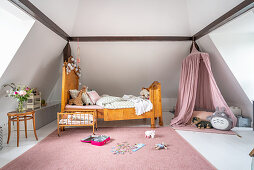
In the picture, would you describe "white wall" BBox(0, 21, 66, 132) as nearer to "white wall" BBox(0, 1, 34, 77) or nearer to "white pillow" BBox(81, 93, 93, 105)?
"white wall" BBox(0, 1, 34, 77)

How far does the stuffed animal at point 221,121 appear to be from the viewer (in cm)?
422

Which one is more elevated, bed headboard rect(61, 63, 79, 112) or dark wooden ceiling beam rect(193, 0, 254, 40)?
dark wooden ceiling beam rect(193, 0, 254, 40)

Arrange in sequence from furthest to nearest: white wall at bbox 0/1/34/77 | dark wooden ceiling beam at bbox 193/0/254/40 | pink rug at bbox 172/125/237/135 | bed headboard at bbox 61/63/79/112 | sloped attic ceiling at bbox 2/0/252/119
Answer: bed headboard at bbox 61/63/79/112 < sloped attic ceiling at bbox 2/0/252/119 < pink rug at bbox 172/125/237/135 < white wall at bbox 0/1/34/77 < dark wooden ceiling beam at bbox 193/0/254/40

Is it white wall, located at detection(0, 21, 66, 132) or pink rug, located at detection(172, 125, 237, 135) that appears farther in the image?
pink rug, located at detection(172, 125, 237, 135)

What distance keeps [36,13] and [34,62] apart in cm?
133

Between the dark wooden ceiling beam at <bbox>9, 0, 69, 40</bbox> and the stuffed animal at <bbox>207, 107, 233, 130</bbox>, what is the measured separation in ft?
14.7

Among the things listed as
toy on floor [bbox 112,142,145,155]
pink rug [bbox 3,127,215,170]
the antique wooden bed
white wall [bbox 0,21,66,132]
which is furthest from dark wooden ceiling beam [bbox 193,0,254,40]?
white wall [bbox 0,21,66,132]

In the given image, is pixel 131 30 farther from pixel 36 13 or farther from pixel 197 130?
pixel 197 130

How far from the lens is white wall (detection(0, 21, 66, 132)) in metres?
3.51

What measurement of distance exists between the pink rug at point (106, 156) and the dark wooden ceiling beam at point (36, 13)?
2.43 metres

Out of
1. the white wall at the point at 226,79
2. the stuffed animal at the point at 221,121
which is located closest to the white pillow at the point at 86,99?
the stuffed animal at the point at 221,121

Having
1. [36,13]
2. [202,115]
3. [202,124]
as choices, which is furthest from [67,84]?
[202,115]

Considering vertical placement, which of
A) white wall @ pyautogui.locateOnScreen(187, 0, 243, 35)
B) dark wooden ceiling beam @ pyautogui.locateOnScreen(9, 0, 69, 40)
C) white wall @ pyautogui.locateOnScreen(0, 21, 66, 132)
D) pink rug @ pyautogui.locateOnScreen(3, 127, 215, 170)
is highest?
white wall @ pyautogui.locateOnScreen(187, 0, 243, 35)

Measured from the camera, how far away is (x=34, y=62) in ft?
13.6
